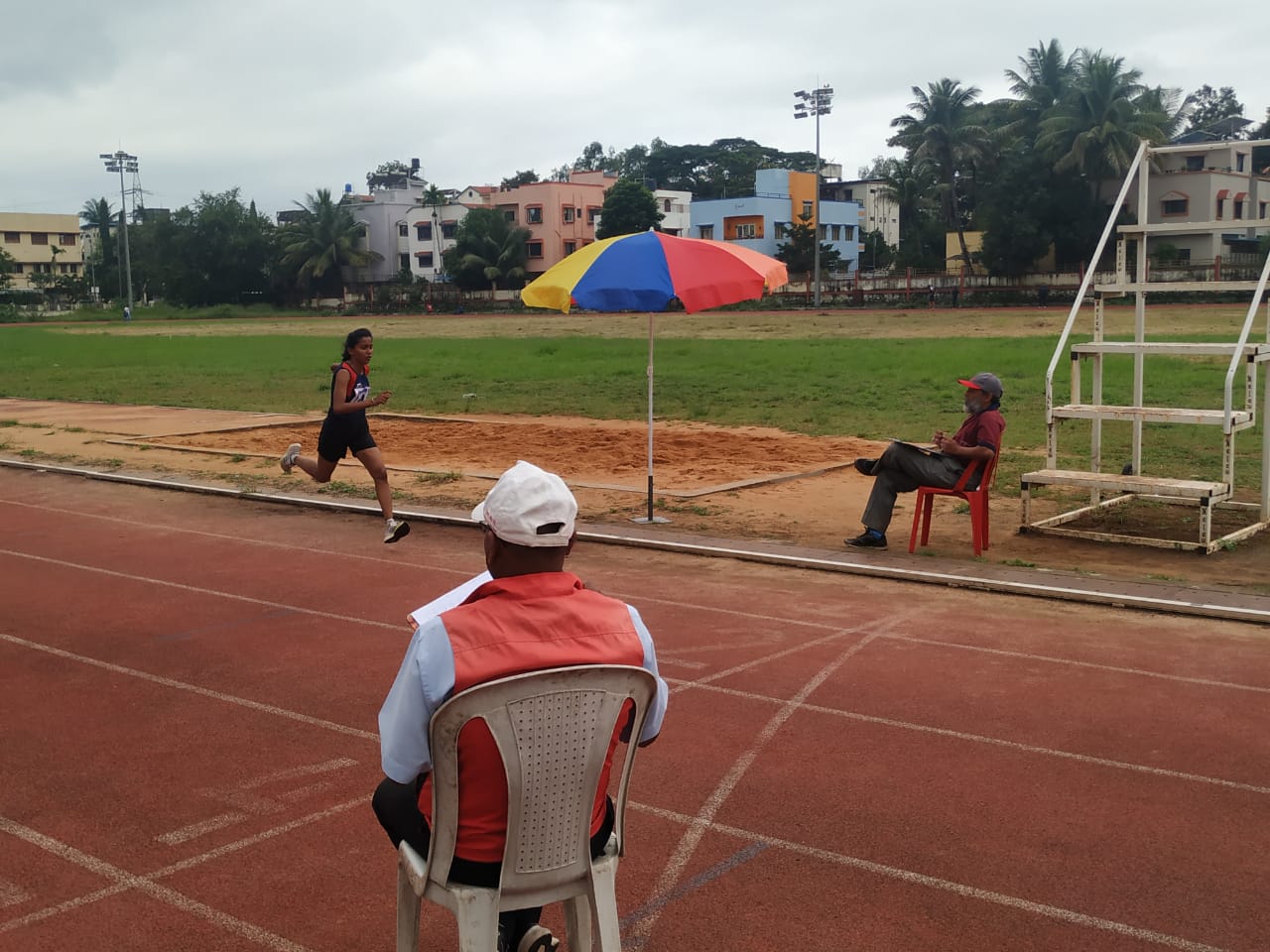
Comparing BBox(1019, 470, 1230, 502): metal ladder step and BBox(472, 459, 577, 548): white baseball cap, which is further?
BBox(1019, 470, 1230, 502): metal ladder step

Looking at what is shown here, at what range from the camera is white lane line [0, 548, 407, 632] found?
799cm

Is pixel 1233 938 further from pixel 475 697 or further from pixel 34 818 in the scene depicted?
pixel 34 818

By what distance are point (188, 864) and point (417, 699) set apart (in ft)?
6.99

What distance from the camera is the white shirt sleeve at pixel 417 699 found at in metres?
2.84

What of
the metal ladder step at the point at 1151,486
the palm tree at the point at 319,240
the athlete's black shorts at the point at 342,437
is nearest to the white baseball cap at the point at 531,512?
the metal ladder step at the point at 1151,486

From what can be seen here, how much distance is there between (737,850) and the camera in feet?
15.0

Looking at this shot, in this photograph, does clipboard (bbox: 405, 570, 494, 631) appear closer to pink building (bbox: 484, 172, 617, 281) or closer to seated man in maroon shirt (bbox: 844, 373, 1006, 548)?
seated man in maroon shirt (bbox: 844, 373, 1006, 548)

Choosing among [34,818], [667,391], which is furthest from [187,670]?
[667,391]

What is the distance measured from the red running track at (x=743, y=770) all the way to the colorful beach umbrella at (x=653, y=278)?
7.23 ft

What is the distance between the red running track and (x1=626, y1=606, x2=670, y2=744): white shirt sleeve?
1.07 m

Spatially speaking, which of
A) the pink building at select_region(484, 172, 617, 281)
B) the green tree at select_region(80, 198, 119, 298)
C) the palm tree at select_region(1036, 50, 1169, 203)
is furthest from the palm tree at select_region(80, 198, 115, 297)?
the palm tree at select_region(1036, 50, 1169, 203)

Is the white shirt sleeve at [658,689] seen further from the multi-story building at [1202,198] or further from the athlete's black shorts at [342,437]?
the multi-story building at [1202,198]

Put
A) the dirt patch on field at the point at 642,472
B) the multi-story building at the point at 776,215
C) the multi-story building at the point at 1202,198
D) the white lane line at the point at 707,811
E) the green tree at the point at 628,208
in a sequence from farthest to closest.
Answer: the multi-story building at the point at 776,215, the green tree at the point at 628,208, the multi-story building at the point at 1202,198, the dirt patch on field at the point at 642,472, the white lane line at the point at 707,811

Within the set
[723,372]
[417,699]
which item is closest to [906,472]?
[417,699]
